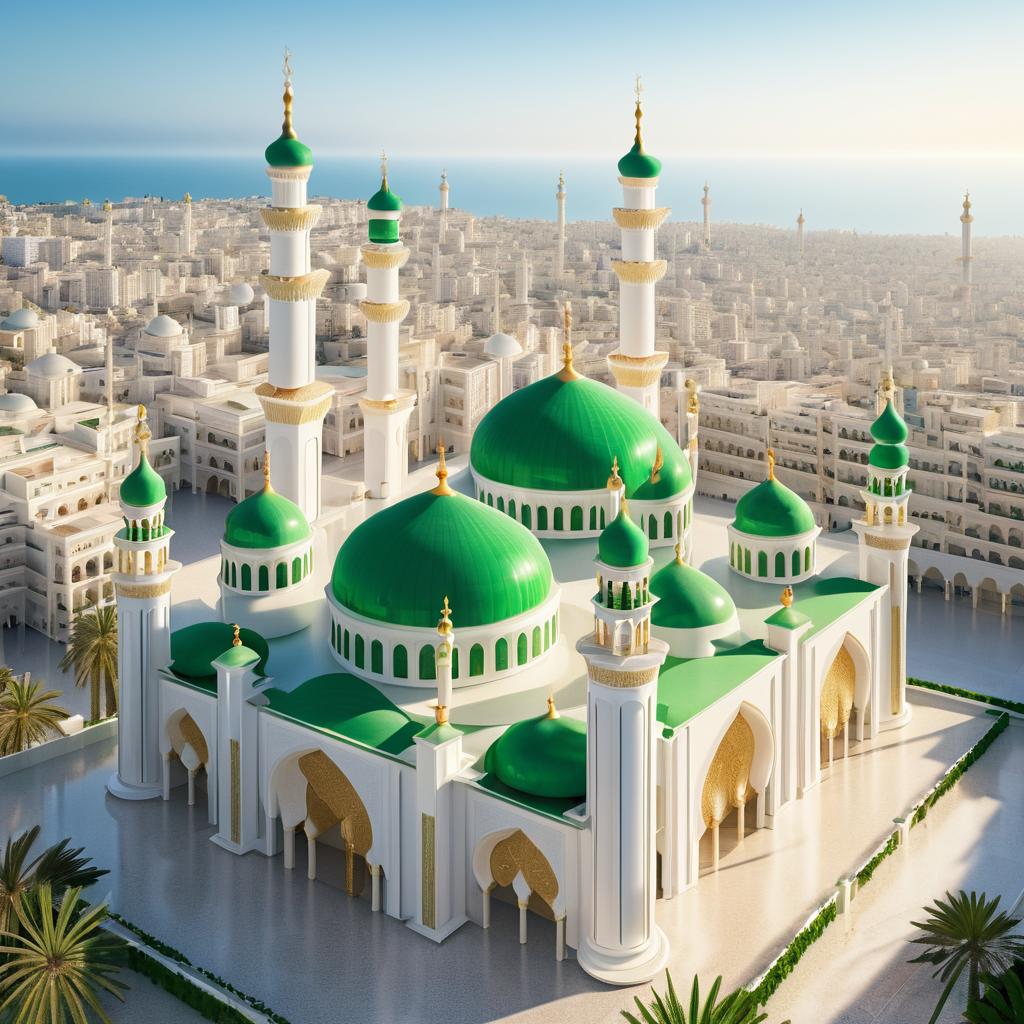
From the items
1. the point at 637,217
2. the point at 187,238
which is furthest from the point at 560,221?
the point at 637,217

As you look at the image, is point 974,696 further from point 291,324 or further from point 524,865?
point 291,324

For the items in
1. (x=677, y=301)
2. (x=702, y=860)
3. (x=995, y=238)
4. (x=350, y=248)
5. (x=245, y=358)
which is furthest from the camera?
(x=995, y=238)

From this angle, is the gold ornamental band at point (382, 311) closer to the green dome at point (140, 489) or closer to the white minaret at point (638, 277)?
the white minaret at point (638, 277)

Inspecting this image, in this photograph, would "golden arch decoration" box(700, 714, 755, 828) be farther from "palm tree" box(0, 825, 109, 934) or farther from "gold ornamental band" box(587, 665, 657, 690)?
"palm tree" box(0, 825, 109, 934)

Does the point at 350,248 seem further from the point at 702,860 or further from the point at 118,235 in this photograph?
the point at 702,860

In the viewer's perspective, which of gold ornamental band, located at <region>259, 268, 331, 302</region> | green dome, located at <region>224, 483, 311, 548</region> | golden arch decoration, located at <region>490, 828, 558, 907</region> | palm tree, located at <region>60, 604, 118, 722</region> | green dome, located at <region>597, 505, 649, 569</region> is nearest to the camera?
green dome, located at <region>597, 505, 649, 569</region>

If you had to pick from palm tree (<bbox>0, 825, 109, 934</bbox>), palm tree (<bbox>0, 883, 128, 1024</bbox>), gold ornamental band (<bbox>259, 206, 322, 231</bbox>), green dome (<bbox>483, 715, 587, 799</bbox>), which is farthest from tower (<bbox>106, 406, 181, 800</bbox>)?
green dome (<bbox>483, 715, 587, 799</bbox>)

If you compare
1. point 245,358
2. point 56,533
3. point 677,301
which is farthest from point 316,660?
point 677,301
